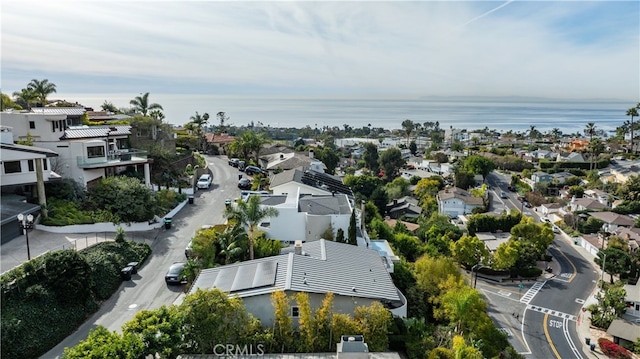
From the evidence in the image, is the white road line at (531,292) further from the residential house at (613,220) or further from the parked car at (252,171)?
the parked car at (252,171)

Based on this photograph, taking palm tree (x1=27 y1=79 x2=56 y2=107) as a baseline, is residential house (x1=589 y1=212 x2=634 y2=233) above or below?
below

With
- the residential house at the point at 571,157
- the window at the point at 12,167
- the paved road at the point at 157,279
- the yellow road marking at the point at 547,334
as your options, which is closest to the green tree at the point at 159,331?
the paved road at the point at 157,279

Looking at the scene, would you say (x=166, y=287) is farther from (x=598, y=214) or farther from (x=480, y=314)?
(x=598, y=214)

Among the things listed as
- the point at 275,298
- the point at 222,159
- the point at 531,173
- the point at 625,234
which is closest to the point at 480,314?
the point at 275,298

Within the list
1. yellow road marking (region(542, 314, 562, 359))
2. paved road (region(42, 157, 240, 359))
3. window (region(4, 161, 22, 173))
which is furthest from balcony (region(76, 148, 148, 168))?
yellow road marking (region(542, 314, 562, 359))

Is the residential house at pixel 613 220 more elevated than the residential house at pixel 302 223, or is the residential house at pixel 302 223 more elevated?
the residential house at pixel 302 223

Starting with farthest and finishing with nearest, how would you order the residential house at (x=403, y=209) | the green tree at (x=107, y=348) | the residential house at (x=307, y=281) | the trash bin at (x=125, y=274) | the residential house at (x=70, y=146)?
the residential house at (x=403, y=209), the residential house at (x=70, y=146), the trash bin at (x=125, y=274), the residential house at (x=307, y=281), the green tree at (x=107, y=348)

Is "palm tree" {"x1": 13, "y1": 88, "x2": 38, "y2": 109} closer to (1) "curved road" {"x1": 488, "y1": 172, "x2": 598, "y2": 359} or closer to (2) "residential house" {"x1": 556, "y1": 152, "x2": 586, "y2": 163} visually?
(1) "curved road" {"x1": 488, "y1": 172, "x2": 598, "y2": 359}
